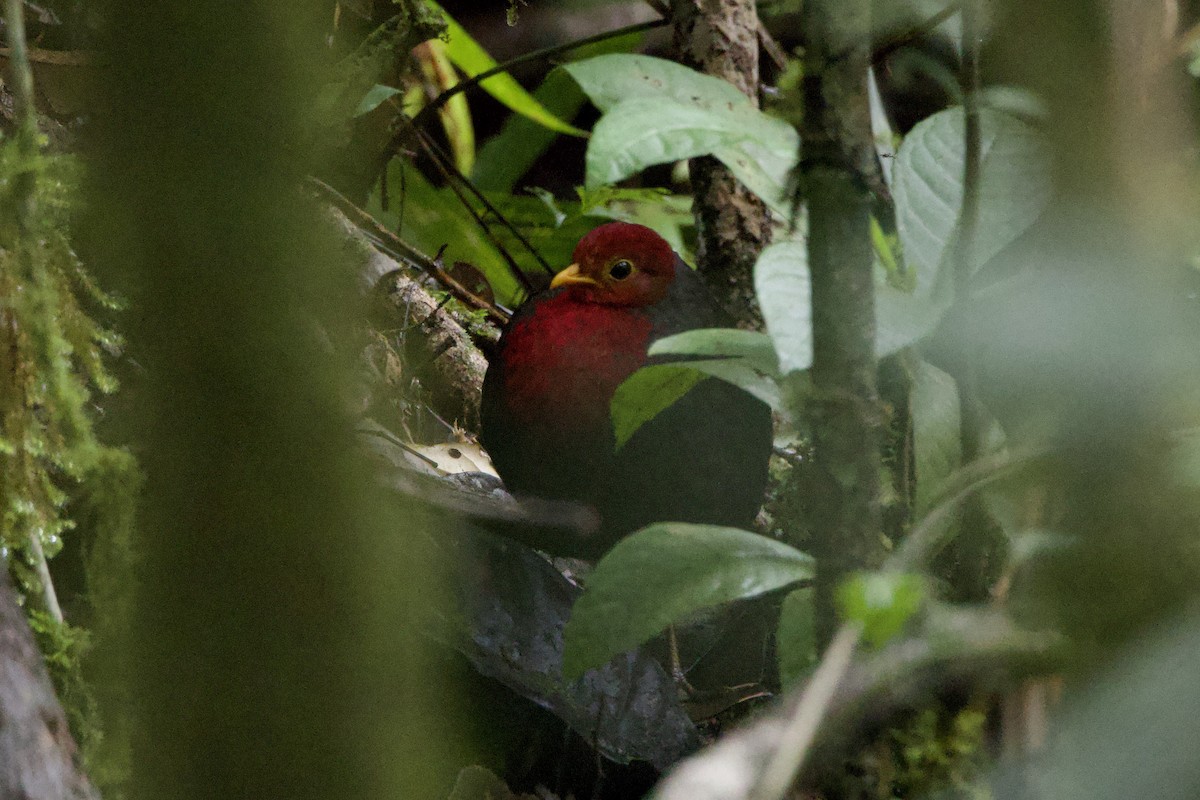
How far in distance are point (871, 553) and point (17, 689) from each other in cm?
53

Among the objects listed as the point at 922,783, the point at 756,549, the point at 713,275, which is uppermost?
the point at 713,275

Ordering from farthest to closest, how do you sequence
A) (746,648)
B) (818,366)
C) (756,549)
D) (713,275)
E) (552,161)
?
(552,161), (713,275), (746,648), (756,549), (818,366)

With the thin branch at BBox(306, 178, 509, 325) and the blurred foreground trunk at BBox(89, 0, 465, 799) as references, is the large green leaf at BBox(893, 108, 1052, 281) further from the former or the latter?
the thin branch at BBox(306, 178, 509, 325)

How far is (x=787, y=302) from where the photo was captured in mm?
908

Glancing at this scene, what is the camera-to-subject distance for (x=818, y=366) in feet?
2.47

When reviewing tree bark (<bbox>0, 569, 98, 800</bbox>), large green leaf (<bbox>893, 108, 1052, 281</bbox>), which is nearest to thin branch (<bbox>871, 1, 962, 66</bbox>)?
large green leaf (<bbox>893, 108, 1052, 281</bbox>)

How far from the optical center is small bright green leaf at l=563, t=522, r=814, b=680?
2.81 feet

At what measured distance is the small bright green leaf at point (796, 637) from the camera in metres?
0.87

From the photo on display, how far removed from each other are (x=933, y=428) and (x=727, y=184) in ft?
2.62

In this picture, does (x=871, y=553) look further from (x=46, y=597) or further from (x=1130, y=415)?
(x=46, y=597)

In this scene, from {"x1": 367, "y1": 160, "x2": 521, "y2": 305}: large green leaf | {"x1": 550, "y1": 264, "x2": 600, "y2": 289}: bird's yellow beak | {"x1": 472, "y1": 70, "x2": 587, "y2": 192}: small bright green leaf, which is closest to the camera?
{"x1": 550, "y1": 264, "x2": 600, "y2": 289}: bird's yellow beak

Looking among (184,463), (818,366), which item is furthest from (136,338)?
(818,366)

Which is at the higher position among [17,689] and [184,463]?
[184,463]

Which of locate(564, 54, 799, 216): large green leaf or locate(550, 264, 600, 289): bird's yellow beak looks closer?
locate(564, 54, 799, 216): large green leaf
